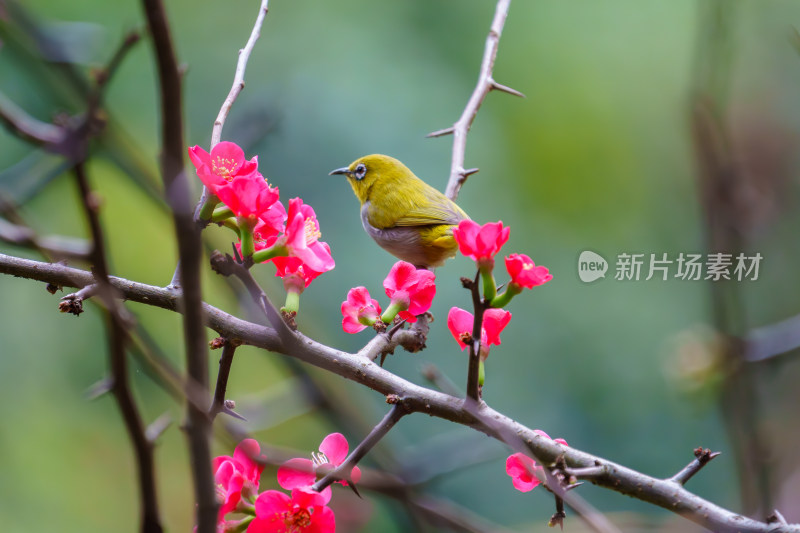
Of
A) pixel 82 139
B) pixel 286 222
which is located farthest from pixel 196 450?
pixel 286 222

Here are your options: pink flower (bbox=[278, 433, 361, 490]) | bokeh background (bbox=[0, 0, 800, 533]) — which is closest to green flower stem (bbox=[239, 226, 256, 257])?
pink flower (bbox=[278, 433, 361, 490])

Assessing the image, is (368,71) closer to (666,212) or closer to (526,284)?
(666,212)

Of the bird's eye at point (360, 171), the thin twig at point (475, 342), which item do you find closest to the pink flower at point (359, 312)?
the thin twig at point (475, 342)

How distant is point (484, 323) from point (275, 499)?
0.44 m

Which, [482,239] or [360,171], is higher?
[360,171]

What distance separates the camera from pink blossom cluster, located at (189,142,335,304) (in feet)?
3.29

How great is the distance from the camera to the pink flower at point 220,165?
1.02m

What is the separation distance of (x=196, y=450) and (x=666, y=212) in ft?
14.2

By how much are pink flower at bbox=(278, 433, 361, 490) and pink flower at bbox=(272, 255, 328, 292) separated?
0.82 feet

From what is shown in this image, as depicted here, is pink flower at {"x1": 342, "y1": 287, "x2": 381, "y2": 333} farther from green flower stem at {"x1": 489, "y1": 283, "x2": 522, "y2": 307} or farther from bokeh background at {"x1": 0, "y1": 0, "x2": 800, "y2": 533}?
bokeh background at {"x1": 0, "y1": 0, "x2": 800, "y2": 533}

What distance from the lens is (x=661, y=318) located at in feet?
13.1

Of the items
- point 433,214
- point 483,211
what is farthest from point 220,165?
point 483,211

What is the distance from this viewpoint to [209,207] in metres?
1.06
